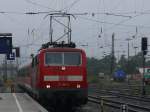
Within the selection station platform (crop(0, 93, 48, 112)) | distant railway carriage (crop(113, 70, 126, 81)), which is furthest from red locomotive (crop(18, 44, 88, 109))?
distant railway carriage (crop(113, 70, 126, 81))

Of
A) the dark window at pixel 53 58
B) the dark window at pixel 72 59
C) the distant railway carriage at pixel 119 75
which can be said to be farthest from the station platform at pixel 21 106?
the distant railway carriage at pixel 119 75

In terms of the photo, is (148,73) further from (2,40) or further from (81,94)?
(81,94)

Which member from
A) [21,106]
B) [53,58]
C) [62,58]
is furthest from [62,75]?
[21,106]

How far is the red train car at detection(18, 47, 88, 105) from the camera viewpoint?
2547 centimetres

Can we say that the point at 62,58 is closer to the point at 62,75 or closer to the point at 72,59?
the point at 72,59

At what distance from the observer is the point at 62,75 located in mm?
25641

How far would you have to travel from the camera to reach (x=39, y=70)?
1025 inches

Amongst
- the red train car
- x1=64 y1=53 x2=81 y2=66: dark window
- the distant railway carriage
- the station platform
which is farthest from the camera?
the distant railway carriage

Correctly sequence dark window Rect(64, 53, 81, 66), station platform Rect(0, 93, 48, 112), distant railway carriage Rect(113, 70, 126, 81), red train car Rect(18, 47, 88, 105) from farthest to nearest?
1. distant railway carriage Rect(113, 70, 126, 81)
2. dark window Rect(64, 53, 81, 66)
3. red train car Rect(18, 47, 88, 105)
4. station platform Rect(0, 93, 48, 112)

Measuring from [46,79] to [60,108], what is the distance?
8.39 feet

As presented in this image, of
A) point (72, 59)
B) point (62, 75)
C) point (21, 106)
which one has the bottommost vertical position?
point (21, 106)

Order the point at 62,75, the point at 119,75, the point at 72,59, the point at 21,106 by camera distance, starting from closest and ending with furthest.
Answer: the point at 62,75, the point at 72,59, the point at 21,106, the point at 119,75

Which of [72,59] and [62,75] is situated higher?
[72,59]

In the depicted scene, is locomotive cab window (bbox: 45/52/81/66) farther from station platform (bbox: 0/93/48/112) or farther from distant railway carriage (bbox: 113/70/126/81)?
distant railway carriage (bbox: 113/70/126/81)
